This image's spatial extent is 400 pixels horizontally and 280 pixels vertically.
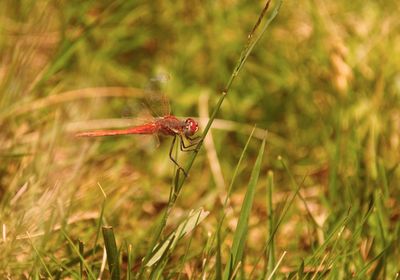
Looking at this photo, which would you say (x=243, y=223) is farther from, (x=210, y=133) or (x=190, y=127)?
(x=210, y=133)

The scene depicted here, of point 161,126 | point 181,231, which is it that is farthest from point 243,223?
point 161,126

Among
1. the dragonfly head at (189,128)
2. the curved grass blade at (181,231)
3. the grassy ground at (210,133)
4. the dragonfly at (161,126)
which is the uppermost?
the dragonfly head at (189,128)

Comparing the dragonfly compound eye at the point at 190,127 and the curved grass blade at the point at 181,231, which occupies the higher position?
the dragonfly compound eye at the point at 190,127

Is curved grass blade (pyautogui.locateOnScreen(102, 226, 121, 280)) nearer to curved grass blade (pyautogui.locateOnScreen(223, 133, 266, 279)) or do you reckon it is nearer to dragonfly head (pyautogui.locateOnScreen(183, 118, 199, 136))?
curved grass blade (pyautogui.locateOnScreen(223, 133, 266, 279))

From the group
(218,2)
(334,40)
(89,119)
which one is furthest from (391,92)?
(89,119)

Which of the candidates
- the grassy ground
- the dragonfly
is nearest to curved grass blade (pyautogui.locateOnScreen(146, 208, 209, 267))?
the grassy ground

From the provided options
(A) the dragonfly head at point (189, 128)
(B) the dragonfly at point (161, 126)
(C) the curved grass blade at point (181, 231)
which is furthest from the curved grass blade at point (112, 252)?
(A) the dragonfly head at point (189, 128)

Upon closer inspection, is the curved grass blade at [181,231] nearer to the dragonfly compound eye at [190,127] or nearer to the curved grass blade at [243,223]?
the curved grass blade at [243,223]

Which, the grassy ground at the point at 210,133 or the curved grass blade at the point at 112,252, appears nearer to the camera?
the curved grass blade at the point at 112,252

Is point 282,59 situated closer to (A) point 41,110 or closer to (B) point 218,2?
(B) point 218,2
